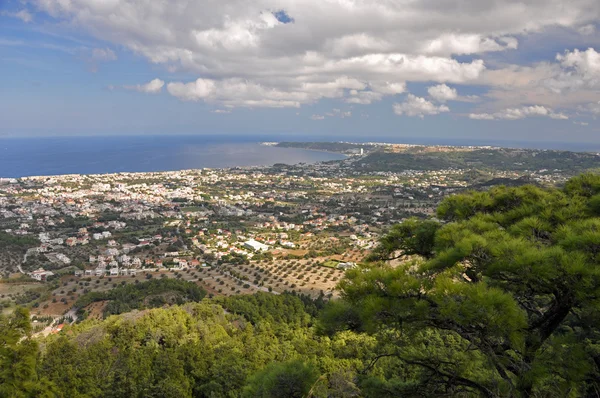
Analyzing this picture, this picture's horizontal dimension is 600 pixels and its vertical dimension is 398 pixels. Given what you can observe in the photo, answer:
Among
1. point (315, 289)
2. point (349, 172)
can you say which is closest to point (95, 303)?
point (315, 289)

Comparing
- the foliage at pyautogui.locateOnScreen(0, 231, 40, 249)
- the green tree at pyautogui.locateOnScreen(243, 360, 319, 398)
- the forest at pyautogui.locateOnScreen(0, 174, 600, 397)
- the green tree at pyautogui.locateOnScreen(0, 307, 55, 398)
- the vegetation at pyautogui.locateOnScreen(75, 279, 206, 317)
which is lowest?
the foliage at pyautogui.locateOnScreen(0, 231, 40, 249)

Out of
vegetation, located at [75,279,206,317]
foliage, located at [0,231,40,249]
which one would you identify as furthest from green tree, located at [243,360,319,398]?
foliage, located at [0,231,40,249]

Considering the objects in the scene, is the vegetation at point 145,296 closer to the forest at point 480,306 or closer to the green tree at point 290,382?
the forest at point 480,306

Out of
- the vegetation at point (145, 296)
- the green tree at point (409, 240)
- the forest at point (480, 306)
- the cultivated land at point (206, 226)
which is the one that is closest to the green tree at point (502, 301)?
the forest at point (480, 306)

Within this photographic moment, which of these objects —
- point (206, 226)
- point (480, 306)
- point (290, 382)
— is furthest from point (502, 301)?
point (206, 226)

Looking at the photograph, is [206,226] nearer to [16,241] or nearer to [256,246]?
[256,246]

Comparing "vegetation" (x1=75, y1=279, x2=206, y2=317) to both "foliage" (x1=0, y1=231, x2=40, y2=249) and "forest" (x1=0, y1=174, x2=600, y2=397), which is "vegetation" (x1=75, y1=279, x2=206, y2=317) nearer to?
"forest" (x1=0, y1=174, x2=600, y2=397)

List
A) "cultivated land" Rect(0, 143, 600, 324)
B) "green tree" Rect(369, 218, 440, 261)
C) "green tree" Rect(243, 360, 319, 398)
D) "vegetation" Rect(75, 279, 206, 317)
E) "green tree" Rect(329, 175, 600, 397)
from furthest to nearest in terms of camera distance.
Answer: "cultivated land" Rect(0, 143, 600, 324), "vegetation" Rect(75, 279, 206, 317), "green tree" Rect(243, 360, 319, 398), "green tree" Rect(369, 218, 440, 261), "green tree" Rect(329, 175, 600, 397)
